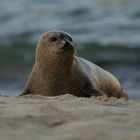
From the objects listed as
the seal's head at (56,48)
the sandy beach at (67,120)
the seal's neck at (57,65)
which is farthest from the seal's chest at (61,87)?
the sandy beach at (67,120)

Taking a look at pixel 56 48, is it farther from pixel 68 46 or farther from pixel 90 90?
pixel 90 90

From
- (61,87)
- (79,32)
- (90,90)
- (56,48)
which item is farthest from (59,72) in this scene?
(79,32)

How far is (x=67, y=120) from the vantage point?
4188 mm

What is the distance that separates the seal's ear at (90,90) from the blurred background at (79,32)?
3.94 m

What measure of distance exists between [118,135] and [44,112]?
0.86m

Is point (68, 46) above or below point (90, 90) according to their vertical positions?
above

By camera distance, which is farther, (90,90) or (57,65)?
(57,65)

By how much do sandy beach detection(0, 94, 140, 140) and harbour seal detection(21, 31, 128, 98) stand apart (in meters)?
2.22

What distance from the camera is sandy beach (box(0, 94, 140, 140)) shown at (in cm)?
370

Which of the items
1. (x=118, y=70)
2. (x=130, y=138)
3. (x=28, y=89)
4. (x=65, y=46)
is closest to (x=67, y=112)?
(x=130, y=138)

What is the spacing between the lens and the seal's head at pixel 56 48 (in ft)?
23.9

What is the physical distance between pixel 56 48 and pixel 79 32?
12.1m

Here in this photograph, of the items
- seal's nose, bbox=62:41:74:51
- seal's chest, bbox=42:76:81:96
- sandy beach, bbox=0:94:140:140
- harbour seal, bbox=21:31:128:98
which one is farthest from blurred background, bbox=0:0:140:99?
sandy beach, bbox=0:94:140:140

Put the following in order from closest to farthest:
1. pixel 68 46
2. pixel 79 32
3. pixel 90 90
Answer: pixel 68 46 → pixel 90 90 → pixel 79 32
